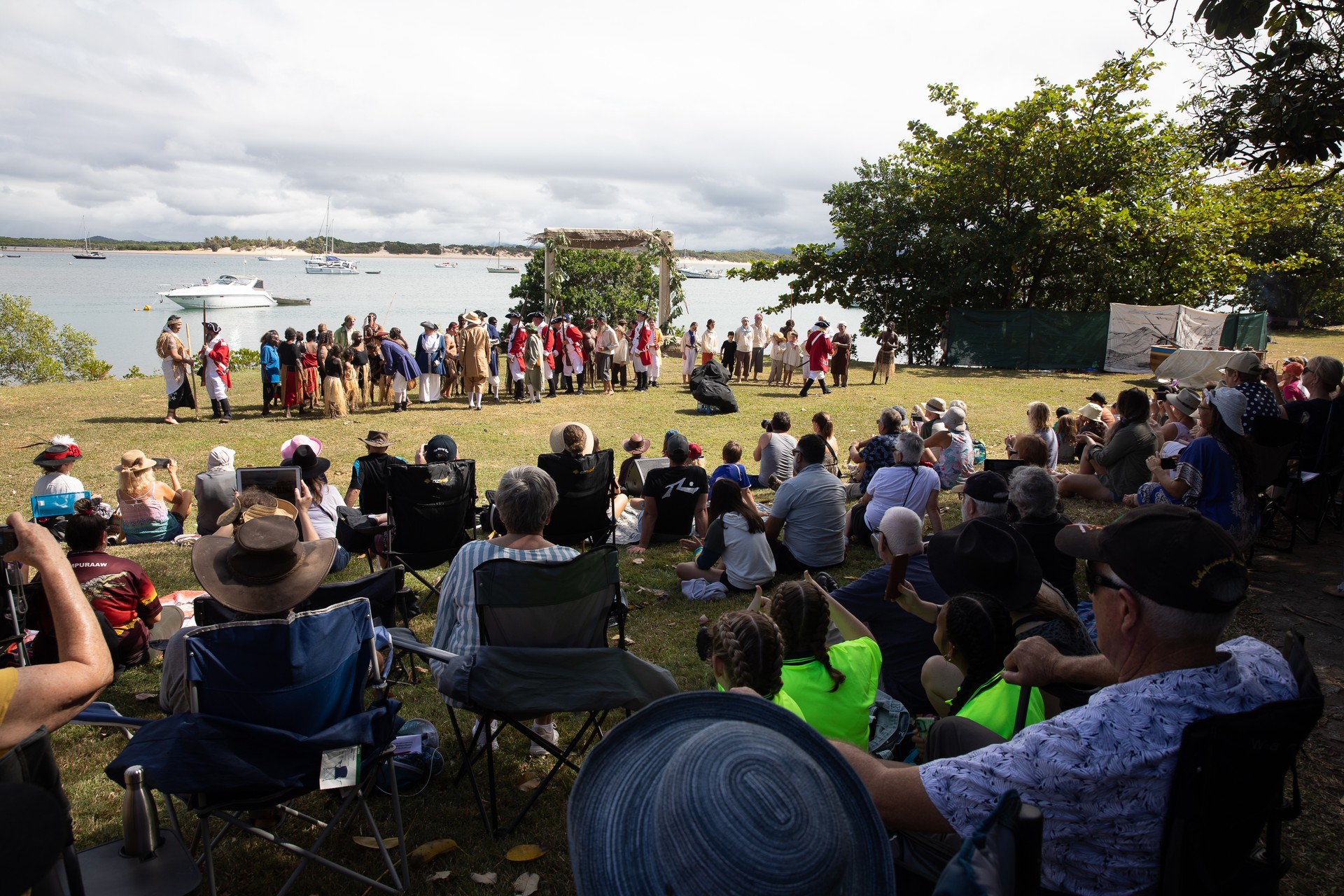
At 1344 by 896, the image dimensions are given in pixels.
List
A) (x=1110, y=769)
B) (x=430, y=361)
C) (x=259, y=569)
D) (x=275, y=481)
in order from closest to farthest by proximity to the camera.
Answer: (x=1110, y=769) < (x=259, y=569) < (x=275, y=481) < (x=430, y=361)

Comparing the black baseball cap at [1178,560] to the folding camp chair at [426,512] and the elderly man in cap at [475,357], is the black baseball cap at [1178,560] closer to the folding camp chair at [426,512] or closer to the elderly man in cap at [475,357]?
the folding camp chair at [426,512]

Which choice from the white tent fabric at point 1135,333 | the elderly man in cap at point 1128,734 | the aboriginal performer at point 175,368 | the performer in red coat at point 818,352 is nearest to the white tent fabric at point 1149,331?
the white tent fabric at point 1135,333

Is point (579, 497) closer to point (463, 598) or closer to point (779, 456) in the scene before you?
point (463, 598)

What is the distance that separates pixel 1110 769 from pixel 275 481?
5428 mm

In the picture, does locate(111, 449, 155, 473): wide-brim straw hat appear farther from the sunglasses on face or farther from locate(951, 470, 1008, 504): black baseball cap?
the sunglasses on face

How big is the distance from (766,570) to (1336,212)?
33.0m

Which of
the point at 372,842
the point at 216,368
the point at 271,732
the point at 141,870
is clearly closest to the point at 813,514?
the point at 372,842

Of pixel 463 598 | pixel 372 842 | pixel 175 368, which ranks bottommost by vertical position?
pixel 372 842

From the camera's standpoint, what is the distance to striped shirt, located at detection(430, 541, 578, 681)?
3.67 m

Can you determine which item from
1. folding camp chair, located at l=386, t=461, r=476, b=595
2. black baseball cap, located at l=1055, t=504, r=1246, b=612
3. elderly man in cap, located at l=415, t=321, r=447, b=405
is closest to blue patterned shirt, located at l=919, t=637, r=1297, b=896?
black baseball cap, located at l=1055, t=504, r=1246, b=612

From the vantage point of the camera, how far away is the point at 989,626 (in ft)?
9.43

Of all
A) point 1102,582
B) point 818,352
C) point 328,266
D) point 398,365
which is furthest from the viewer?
point 328,266

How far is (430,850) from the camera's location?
3094mm

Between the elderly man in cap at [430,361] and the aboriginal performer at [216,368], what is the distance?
3.08 meters
